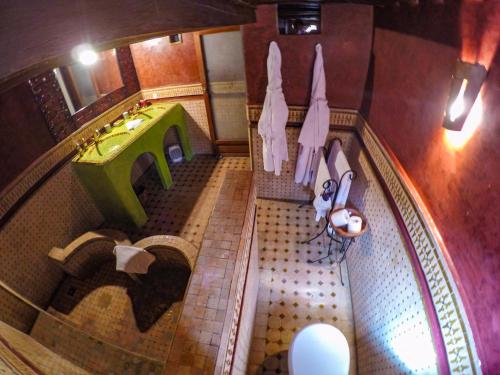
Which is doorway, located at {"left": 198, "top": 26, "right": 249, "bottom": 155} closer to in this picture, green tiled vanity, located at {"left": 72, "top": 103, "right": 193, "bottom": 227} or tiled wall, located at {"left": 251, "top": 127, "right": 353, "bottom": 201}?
green tiled vanity, located at {"left": 72, "top": 103, "right": 193, "bottom": 227}

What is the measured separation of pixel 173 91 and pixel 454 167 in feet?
15.5

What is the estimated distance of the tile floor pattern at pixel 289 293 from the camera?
2.83 meters

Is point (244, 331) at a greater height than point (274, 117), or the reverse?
point (274, 117)

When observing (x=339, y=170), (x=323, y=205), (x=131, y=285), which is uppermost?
(x=339, y=170)

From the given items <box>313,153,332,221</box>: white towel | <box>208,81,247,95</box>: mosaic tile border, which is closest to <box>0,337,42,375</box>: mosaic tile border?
<box>313,153,332,221</box>: white towel

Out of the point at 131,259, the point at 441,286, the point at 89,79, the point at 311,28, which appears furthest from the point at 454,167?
the point at 89,79

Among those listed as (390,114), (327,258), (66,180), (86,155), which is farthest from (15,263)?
(390,114)

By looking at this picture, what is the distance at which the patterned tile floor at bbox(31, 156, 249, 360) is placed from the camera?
3.04 metres

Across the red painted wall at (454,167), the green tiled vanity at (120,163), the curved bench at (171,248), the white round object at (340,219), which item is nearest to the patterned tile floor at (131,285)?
the green tiled vanity at (120,163)

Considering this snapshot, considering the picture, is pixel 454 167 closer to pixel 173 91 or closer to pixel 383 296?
pixel 383 296

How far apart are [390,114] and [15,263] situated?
14.0ft

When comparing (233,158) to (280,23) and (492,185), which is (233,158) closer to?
(280,23)

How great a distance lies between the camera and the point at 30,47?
21.8 inches

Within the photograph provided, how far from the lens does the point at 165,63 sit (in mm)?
4746
